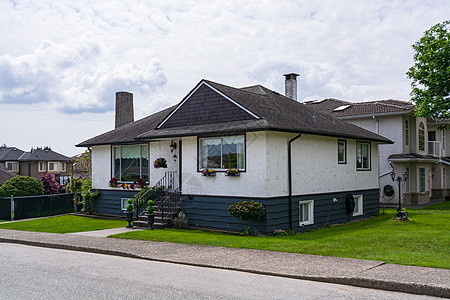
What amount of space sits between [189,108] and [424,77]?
1507 centimetres

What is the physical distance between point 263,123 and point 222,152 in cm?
214

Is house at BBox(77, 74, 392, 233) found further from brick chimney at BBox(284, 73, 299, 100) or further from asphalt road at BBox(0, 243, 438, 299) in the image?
asphalt road at BBox(0, 243, 438, 299)

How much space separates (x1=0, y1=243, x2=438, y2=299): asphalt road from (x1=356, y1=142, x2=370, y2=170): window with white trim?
12356 mm

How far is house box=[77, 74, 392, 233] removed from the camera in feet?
48.4

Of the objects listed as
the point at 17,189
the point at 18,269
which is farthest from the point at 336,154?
the point at 17,189

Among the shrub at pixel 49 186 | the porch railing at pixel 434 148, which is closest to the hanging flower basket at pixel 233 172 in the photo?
the porch railing at pixel 434 148

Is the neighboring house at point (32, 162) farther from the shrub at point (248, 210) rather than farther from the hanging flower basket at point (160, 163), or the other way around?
the shrub at point (248, 210)

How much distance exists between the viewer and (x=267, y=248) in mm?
11445

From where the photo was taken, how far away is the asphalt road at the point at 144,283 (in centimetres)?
727

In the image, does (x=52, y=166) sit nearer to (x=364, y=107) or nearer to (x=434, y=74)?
(x=364, y=107)

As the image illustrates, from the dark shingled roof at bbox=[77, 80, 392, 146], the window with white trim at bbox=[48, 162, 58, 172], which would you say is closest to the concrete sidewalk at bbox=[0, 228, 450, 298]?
the dark shingled roof at bbox=[77, 80, 392, 146]

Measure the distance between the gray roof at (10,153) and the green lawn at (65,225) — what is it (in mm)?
44452

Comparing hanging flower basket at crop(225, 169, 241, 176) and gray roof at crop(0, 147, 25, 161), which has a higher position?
gray roof at crop(0, 147, 25, 161)

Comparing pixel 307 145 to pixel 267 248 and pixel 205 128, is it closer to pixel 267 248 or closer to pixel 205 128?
pixel 205 128
